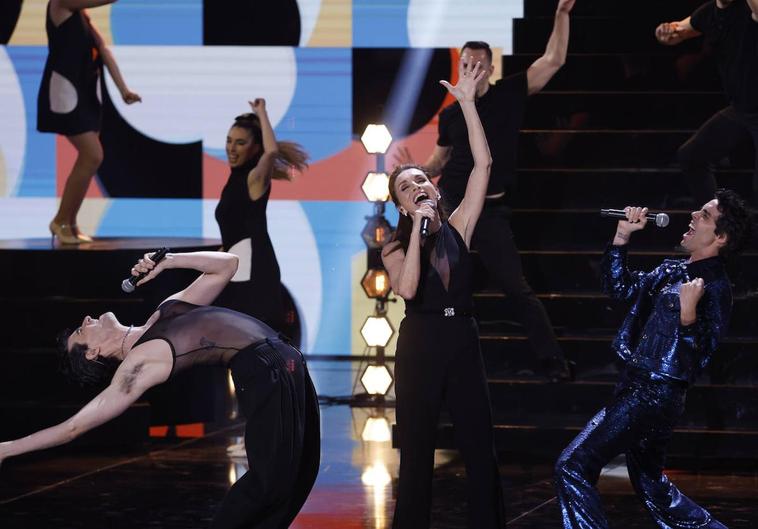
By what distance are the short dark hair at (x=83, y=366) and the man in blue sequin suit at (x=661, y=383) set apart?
5.58 ft

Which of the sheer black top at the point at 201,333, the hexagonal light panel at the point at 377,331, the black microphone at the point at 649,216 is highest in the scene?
the black microphone at the point at 649,216

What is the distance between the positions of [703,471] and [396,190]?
288cm

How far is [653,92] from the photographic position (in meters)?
8.67

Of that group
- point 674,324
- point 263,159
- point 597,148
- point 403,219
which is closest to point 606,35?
point 597,148

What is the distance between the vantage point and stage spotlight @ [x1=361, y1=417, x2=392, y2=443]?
7.87 meters

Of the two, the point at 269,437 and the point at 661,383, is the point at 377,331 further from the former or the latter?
the point at 269,437

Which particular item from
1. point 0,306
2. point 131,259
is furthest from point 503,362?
point 0,306

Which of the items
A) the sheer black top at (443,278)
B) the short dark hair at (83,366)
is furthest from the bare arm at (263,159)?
the short dark hair at (83,366)

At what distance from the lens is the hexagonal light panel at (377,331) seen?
8.77 m

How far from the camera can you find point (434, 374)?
483 centimetres

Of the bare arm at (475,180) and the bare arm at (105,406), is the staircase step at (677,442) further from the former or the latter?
the bare arm at (105,406)

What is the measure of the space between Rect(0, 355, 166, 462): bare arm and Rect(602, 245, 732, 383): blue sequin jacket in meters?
1.78

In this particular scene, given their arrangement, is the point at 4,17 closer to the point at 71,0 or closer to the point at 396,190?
the point at 71,0

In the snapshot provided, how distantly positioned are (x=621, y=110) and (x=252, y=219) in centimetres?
277
